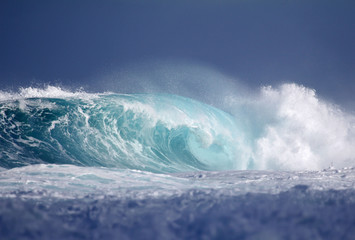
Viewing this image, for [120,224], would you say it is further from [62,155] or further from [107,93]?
[107,93]

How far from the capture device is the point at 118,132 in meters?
7.95

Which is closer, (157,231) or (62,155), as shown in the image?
(157,231)

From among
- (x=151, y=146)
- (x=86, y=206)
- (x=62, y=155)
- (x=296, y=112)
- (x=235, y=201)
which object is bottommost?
(x=86, y=206)

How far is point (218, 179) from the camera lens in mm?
4055

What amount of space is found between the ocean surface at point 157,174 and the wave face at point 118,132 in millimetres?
32

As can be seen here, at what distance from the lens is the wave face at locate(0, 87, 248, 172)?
23.2 ft

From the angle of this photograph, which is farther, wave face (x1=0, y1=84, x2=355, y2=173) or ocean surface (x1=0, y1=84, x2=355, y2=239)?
wave face (x1=0, y1=84, x2=355, y2=173)

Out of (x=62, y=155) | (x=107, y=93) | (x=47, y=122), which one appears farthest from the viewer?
(x=107, y=93)

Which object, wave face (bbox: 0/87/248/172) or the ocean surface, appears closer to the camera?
the ocean surface

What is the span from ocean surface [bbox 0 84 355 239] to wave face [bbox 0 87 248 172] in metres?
0.03

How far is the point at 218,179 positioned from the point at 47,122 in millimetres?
5876

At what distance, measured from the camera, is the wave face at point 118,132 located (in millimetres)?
7062

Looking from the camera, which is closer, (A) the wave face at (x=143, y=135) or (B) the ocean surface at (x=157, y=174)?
(B) the ocean surface at (x=157, y=174)

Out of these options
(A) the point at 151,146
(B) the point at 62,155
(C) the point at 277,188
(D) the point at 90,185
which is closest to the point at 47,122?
(B) the point at 62,155
